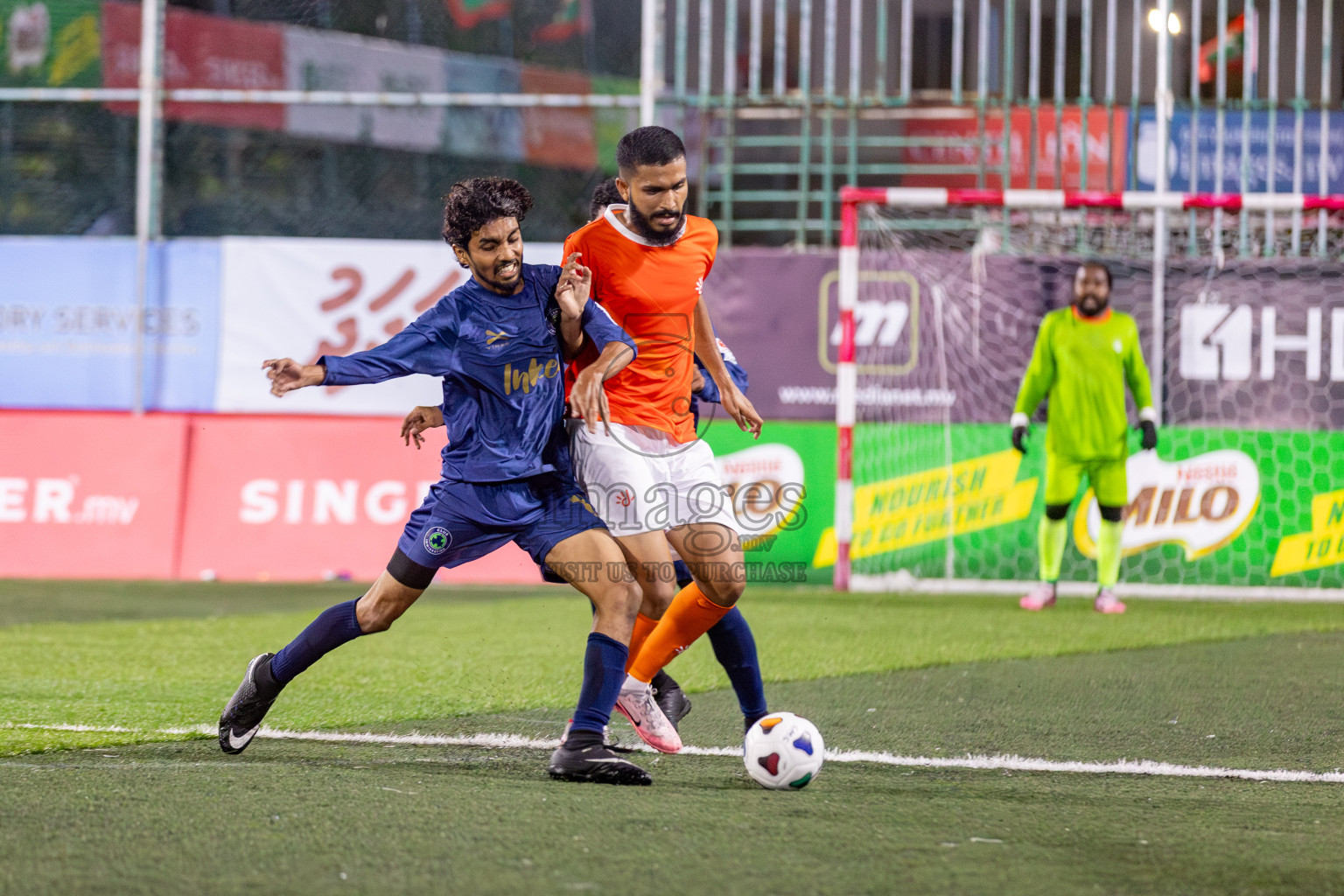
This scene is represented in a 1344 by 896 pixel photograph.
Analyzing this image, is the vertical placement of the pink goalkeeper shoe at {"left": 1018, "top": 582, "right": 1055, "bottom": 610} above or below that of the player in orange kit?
below

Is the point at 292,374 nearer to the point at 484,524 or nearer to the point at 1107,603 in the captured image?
the point at 484,524

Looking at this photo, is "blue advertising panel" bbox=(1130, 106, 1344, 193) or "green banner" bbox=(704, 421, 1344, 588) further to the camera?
"blue advertising panel" bbox=(1130, 106, 1344, 193)

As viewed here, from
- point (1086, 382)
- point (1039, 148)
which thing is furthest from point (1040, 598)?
point (1039, 148)

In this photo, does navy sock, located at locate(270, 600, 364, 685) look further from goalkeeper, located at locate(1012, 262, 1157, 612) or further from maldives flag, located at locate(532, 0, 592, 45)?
maldives flag, located at locate(532, 0, 592, 45)

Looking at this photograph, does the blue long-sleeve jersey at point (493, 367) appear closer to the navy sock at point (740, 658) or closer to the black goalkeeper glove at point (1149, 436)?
the navy sock at point (740, 658)

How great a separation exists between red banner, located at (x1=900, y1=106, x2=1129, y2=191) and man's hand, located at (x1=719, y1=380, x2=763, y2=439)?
7.35 m

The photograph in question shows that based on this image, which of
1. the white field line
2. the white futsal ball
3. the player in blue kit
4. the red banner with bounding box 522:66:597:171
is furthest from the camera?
the red banner with bounding box 522:66:597:171

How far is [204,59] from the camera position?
1180cm

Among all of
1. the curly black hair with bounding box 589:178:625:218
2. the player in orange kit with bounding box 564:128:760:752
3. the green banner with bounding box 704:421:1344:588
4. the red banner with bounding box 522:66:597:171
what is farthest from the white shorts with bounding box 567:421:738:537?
the red banner with bounding box 522:66:597:171

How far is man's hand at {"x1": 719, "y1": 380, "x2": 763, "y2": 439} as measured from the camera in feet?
15.9

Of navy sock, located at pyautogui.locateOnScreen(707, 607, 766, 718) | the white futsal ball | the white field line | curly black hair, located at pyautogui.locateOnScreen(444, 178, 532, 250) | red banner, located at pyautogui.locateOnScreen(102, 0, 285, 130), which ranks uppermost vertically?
red banner, located at pyautogui.locateOnScreen(102, 0, 285, 130)

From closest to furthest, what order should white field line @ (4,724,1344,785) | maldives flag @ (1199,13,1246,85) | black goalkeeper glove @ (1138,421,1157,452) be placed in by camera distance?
white field line @ (4,724,1344,785) → black goalkeeper glove @ (1138,421,1157,452) → maldives flag @ (1199,13,1246,85)

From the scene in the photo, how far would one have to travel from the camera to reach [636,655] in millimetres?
4656

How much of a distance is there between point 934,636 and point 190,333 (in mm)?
6449
